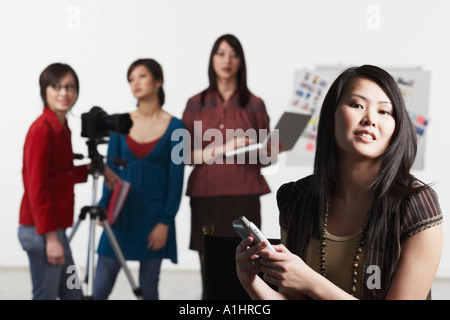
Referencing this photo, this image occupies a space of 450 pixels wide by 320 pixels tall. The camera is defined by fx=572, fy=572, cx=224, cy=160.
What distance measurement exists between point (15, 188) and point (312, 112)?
199 cm

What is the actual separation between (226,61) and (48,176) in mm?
1043

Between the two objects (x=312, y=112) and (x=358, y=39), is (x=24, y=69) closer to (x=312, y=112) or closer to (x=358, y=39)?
(x=312, y=112)

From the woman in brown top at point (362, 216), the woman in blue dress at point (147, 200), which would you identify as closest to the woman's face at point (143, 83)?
the woman in blue dress at point (147, 200)

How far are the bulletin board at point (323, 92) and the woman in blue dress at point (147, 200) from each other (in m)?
0.90

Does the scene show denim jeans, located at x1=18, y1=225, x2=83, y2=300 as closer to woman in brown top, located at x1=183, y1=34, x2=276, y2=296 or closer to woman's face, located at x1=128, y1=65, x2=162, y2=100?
woman in brown top, located at x1=183, y1=34, x2=276, y2=296

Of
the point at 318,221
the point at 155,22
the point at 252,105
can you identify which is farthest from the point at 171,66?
the point at 318,221

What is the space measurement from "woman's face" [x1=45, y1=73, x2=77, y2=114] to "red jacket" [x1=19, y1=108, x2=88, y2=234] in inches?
1.9

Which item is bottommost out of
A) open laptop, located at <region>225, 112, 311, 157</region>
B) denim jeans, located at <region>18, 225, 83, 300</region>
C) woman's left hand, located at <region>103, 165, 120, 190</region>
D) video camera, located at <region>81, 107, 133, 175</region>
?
denim jeans, located at <region>18, 225, 83, 300</region>

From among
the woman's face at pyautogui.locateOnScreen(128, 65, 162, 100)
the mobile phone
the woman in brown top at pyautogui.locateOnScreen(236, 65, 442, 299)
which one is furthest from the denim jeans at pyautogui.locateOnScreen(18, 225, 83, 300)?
the mobile phone

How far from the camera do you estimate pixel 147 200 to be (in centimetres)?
278

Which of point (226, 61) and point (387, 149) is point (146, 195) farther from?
point (387, 149)

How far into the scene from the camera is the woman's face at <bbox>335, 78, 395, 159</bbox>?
878 mm
